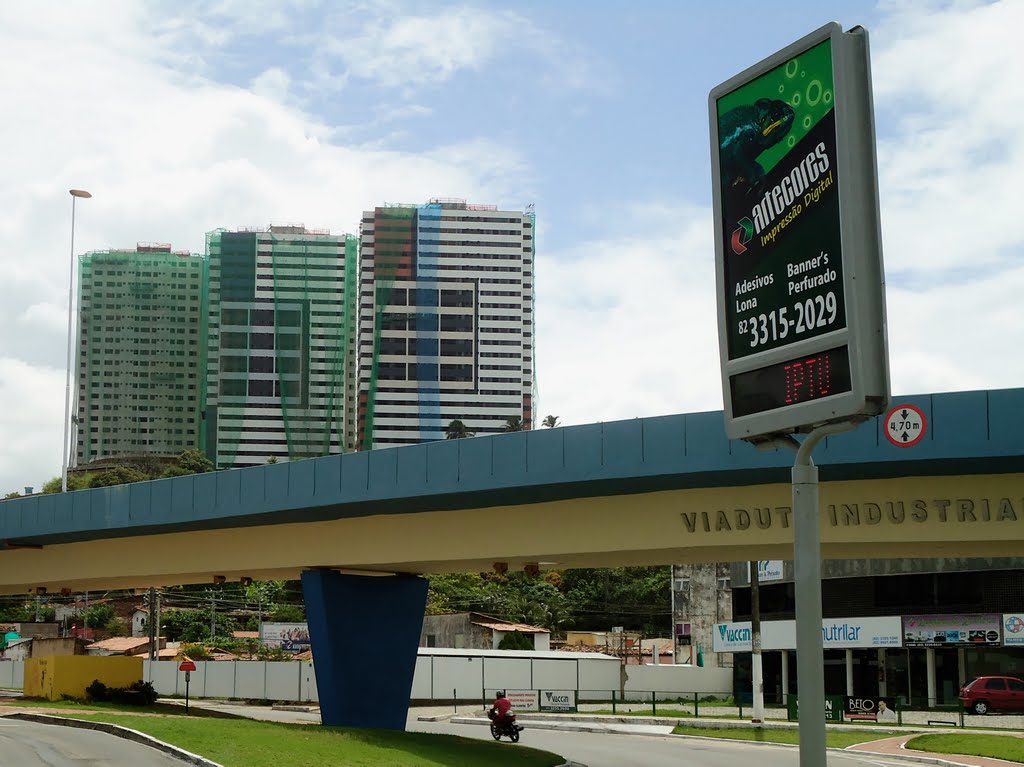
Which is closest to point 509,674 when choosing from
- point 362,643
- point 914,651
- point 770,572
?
point 770,572

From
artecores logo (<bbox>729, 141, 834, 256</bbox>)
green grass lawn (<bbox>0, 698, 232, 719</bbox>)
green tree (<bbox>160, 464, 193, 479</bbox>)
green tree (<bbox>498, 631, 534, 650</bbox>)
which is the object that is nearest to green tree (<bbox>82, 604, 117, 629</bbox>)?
green tree (<bbox>498, 631, 534, 650</bbox>)

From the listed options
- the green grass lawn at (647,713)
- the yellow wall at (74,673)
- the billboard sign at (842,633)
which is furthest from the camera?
the billboard sign at (842,633)

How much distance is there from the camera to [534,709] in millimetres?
52812

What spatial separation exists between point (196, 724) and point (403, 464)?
7760 millimetres

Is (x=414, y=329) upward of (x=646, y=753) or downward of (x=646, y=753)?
upward

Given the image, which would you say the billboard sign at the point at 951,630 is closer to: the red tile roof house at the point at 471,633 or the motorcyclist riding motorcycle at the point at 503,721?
the red tile roof house at the point at 471,633

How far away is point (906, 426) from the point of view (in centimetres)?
2138

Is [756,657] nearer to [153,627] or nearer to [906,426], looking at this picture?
[906,426]

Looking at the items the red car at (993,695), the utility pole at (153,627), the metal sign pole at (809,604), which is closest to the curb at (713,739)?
the red car at (993,695)

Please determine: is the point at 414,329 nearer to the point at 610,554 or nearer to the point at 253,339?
the point at 253,339

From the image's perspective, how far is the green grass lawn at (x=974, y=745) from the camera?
3095 cm

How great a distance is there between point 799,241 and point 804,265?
0.77 ft

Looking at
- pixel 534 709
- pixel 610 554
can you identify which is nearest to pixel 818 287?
pixel 610 554

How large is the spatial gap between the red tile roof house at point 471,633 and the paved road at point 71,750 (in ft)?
144
